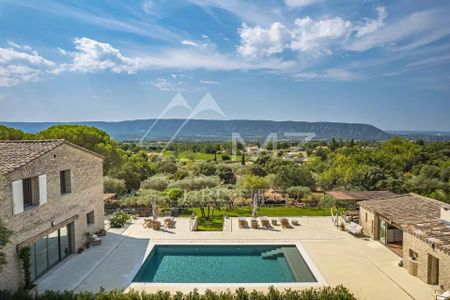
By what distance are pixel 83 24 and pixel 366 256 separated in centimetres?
2570

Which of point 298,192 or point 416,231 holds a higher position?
point 416,231

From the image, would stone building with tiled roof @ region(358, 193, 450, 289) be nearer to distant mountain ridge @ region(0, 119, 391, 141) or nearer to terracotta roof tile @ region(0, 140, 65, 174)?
terracotta roof tile @ region(0, 140, 65, 174)

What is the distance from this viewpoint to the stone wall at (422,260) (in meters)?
11.7

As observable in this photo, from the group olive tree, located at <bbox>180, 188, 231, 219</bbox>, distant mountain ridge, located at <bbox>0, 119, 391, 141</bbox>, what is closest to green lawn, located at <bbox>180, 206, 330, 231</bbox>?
olive tree, located at <bbox>180, 188, 231, 219</bbox>

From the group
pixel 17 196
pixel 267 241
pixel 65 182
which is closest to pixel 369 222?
pixel 267 241

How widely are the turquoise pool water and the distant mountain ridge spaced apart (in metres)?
81.0

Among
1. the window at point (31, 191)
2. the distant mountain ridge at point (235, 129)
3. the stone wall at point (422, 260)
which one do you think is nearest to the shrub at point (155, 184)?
the window at point (31, 191)

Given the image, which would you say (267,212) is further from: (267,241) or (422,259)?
(422,259)

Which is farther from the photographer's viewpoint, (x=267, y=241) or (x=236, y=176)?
(x=236, y=176)

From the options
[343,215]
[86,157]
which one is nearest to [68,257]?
[86,157]

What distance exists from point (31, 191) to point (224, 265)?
330 inches

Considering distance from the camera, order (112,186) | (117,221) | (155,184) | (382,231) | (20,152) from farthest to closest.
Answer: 1. (155,184)
2. (112,186)
3. (117,221)
4. (382,231)
5. (20,152)

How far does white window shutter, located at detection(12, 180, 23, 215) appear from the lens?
11414mm

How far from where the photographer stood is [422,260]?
42.4 feet
